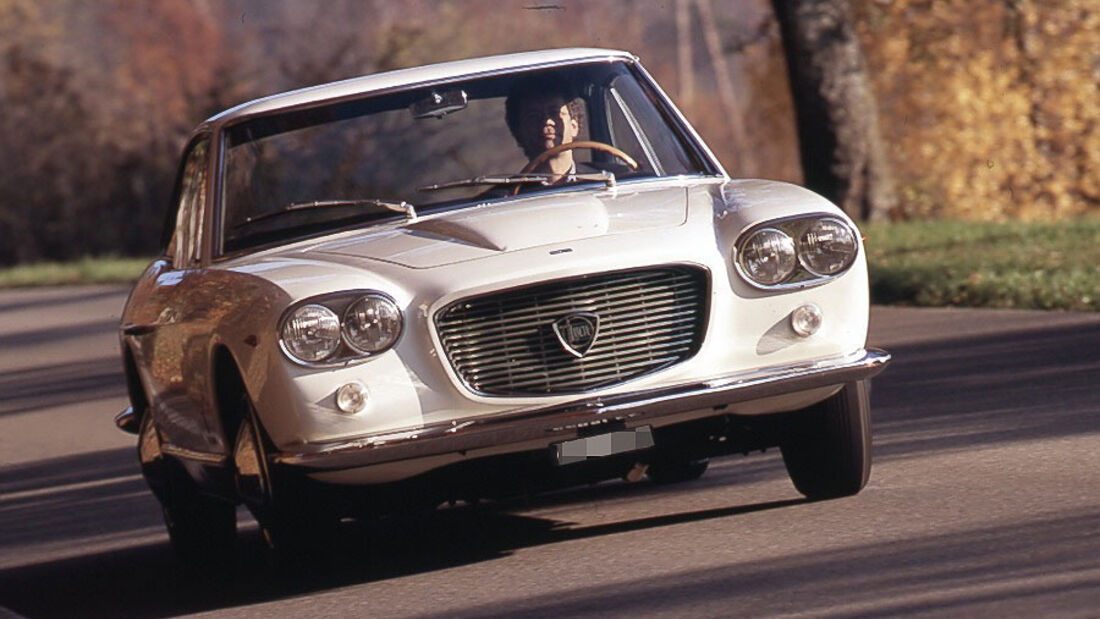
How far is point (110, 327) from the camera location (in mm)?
21188

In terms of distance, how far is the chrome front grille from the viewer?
6773mm

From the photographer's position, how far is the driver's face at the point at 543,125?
8078 millimetres

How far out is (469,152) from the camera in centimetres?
840

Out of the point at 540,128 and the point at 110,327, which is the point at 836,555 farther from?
the point at 110,327

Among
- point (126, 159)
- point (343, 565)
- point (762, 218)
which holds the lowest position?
point (126, 159)

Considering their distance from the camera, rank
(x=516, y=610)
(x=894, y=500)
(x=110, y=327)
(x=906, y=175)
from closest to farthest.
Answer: (x=516, y=610), (x=894, y=500), (x=110, y=327), (x=906, y=175)

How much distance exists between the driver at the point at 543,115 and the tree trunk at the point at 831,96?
14573 millimetres

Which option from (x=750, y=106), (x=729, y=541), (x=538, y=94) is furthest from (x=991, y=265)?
(x=750, y=106)

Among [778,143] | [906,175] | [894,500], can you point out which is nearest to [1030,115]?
[906,175]

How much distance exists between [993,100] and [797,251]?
2111 cm

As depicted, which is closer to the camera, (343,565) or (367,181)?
(343,565)

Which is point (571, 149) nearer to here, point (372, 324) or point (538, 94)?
point (538, 94)

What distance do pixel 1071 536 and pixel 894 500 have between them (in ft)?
3.65

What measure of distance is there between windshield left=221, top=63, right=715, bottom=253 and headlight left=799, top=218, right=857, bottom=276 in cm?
101
